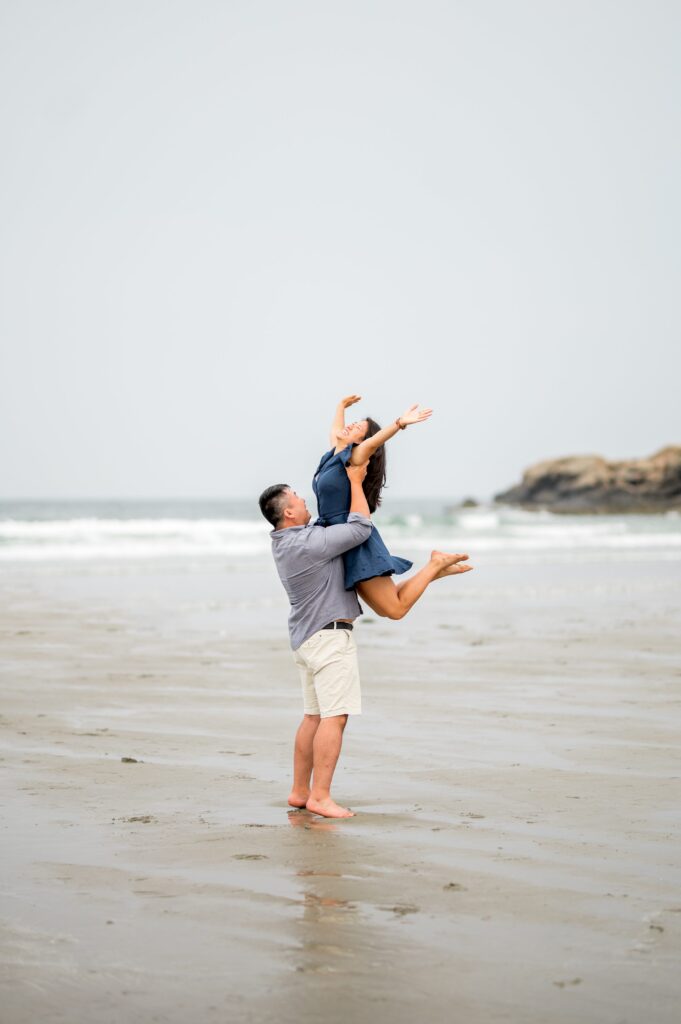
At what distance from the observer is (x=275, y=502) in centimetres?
534

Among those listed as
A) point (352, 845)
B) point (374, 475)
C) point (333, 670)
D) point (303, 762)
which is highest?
point (374, 475)

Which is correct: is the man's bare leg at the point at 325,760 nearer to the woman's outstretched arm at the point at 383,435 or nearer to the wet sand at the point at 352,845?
the wet sand at the point at 352,845

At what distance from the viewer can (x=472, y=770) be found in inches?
234

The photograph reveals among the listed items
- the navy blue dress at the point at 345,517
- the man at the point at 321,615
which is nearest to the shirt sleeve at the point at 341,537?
the man at the point at 321,615

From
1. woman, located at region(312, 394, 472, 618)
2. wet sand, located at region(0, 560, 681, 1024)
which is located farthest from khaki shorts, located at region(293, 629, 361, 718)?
wet sand, located at region(0, 560, 681, 1024)

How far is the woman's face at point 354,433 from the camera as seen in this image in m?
5.26

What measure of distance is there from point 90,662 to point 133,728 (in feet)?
9.75

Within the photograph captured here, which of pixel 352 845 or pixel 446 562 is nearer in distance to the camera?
pixel 352 845

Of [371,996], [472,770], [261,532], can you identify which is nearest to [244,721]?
[472,770]

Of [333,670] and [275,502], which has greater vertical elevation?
[275,502]

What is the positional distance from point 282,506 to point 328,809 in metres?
1.35

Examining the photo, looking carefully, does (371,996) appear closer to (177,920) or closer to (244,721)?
(177,920)

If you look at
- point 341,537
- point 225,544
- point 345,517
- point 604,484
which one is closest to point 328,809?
point 341,537

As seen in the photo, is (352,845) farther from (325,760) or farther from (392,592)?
(392,592)
